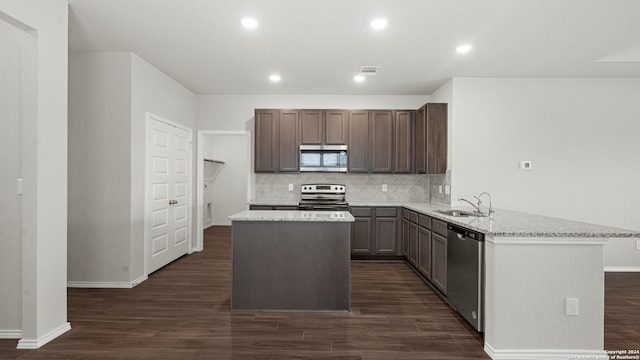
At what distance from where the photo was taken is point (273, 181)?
5770mm

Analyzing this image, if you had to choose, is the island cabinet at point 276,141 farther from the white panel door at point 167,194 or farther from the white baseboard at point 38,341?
the white baseboard at point 38,341

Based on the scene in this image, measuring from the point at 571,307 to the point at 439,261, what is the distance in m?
1.31

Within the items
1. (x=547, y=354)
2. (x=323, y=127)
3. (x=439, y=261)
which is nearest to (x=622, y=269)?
(x=439, y=261)

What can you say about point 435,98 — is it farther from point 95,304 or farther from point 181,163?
point 95,304

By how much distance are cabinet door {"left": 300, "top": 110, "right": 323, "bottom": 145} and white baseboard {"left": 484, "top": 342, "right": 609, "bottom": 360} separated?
380 centimetres

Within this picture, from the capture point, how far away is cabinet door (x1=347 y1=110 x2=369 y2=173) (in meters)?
5.40

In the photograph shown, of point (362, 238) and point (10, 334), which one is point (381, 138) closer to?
point (362, 238)

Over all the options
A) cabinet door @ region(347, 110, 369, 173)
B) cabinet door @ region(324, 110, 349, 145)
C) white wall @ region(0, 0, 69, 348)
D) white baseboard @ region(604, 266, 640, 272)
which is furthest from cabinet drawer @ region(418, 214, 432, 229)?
white wall @ region(0, 0, 69, 348)

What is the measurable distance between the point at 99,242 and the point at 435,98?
5173 mm

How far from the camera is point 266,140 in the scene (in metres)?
5.40

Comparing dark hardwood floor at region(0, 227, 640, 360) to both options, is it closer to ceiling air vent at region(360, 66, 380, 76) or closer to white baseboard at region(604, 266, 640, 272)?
white baseboard at region(604, 266, 640, 272)

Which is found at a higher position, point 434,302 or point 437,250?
point 437,250

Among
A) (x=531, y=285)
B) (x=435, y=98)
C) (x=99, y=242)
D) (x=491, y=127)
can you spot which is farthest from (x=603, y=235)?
(x=99, y=242)

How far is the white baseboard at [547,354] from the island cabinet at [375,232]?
2748mm
